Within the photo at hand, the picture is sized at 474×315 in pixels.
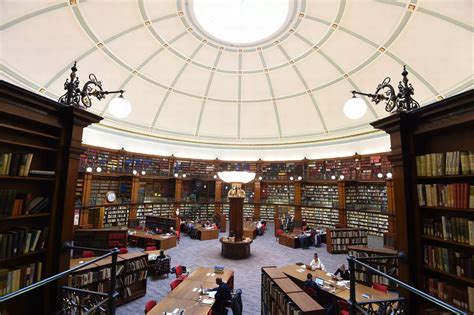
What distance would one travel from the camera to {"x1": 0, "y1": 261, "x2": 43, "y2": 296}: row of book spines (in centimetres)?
271

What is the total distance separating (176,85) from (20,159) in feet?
34.9

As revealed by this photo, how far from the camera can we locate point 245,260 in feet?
28.2

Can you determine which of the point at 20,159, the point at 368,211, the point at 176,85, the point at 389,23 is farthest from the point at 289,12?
the point at 368,211

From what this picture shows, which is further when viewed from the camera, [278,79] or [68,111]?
[278,79]

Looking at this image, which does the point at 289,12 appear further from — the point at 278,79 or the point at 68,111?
the point at 68,111

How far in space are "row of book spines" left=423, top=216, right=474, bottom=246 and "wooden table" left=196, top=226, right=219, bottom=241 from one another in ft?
31.7

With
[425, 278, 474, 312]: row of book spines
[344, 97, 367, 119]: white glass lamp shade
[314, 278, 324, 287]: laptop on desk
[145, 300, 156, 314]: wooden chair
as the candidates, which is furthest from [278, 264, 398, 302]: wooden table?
[145, 300, 156, 314]: wooden chair

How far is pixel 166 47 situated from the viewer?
33.8ft

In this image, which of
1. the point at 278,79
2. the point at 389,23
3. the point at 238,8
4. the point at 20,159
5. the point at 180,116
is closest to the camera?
the point at 20,159

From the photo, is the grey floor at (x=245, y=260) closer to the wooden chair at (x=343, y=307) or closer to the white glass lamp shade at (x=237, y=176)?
the wooden chair at (x=343, y=307)

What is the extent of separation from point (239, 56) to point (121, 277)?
1003 centimetres

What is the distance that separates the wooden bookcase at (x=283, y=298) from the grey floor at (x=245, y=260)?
48cm

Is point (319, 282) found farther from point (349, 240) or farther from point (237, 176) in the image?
point (349, 240)

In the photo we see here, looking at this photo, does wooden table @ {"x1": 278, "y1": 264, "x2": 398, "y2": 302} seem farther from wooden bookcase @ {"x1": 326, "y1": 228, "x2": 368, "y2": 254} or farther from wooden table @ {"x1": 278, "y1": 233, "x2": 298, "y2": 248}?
wooden table @ {"x1": 278, "y1": 233, "x2": 298, "y2": 248}
